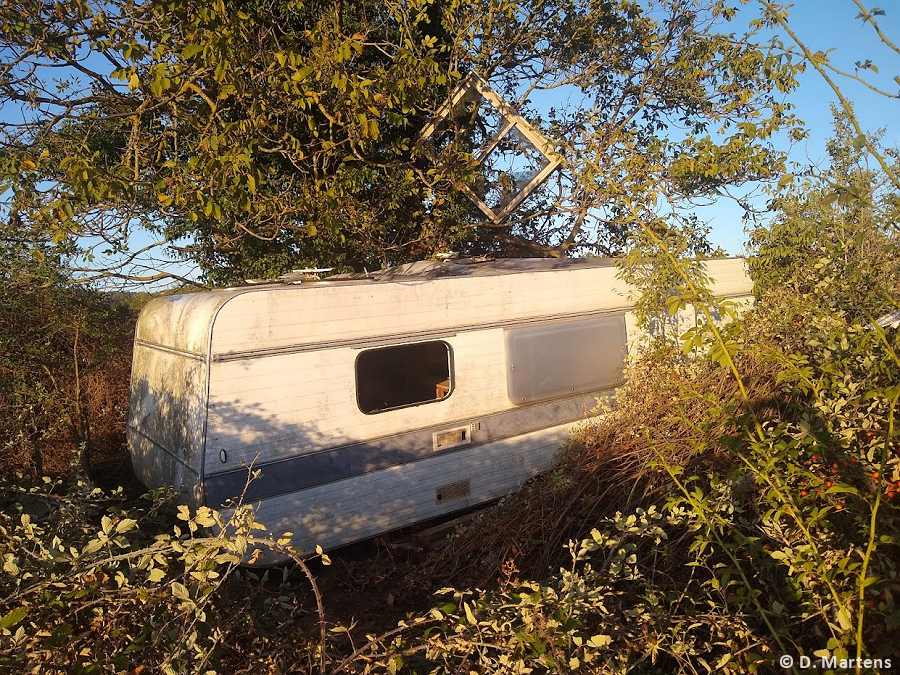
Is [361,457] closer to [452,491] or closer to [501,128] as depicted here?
[452,491]

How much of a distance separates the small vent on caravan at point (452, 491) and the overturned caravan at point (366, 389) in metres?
0.01

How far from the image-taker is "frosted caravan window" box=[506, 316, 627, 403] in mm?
5824

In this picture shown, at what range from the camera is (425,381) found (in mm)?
5238

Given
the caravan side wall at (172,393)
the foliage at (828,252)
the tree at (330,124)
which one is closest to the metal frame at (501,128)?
the tree at (330,124)

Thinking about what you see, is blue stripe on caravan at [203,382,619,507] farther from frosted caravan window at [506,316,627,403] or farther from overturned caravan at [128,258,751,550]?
frosted caravan window at [506,316,627,403]

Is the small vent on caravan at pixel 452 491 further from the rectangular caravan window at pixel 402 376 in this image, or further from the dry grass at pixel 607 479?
the rectangular caravan window at pixel 402 376

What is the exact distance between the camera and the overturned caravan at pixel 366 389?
14.2 ft

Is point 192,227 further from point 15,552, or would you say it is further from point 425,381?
point 15,552

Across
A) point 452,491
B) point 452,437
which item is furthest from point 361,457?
point 452,491

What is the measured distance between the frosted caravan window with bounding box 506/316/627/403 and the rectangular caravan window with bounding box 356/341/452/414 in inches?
31.7

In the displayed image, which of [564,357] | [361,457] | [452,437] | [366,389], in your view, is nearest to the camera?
[361,457]

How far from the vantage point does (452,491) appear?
17.6ft

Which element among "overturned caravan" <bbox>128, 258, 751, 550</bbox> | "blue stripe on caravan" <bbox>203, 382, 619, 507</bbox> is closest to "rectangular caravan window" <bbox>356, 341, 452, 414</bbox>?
"overturned caravan" <bbox>128, 258, 751, 550</bbox>

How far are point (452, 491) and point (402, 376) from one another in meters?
1.22
